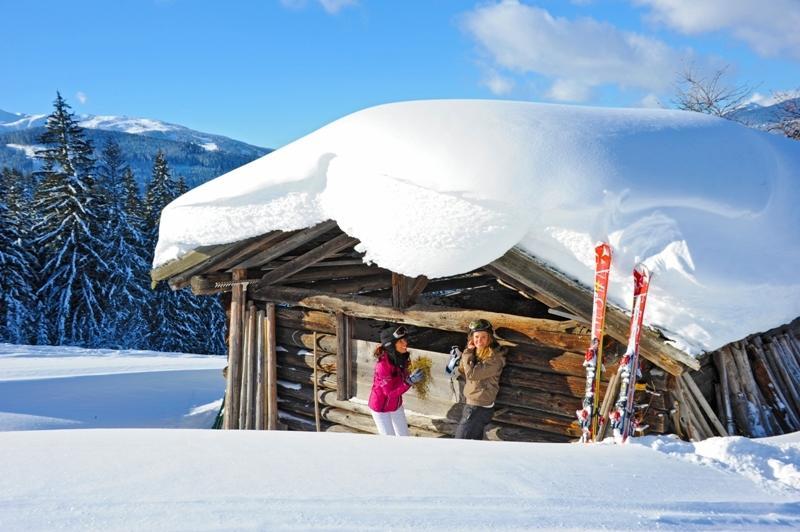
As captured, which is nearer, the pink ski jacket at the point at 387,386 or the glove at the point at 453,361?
the glove at the point at 453,361

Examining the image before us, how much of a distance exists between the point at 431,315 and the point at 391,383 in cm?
86

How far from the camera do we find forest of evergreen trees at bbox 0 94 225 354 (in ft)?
95.6

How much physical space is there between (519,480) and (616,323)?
92.4 inches

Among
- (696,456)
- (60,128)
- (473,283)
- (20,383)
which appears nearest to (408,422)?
(473,283)

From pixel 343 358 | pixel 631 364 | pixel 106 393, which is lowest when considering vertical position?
pixel 106 393

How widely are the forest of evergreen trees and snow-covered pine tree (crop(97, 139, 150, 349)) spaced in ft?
0.17

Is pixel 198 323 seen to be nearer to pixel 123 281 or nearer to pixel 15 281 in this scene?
pixel 123 281

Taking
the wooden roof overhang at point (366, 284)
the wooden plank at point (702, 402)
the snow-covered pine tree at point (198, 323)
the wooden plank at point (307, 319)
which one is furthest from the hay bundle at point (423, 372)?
the snow-covered pine tree at point (198, 323)

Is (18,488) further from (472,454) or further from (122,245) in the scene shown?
(122,245)

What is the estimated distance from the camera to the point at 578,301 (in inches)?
202

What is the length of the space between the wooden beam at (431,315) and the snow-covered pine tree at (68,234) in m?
25.0

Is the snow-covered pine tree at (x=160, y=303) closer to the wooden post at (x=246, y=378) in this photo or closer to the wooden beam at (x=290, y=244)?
the wooden post at (x=246, y=378)

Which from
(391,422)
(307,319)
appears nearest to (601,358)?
(391,422)

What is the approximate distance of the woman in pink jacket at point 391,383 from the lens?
21.8 feet
